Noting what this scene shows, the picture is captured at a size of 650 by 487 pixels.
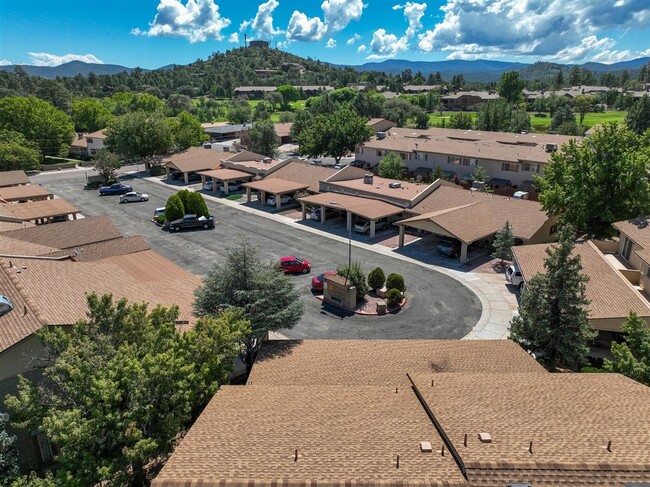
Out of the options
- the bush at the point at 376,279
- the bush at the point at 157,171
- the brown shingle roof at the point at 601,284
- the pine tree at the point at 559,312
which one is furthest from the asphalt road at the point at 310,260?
the bush at the point at 157,171

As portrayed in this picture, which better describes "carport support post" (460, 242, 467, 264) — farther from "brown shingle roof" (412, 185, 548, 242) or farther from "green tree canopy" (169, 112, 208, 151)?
"green tree canopy" (169, 112, 208, 151)

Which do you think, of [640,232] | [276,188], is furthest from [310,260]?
→ [640,232]

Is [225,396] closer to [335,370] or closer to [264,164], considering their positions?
[335,370]

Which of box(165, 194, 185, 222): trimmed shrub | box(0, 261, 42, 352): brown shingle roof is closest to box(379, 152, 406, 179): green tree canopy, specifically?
box(165, 194, 185, 222): trimmed shrub

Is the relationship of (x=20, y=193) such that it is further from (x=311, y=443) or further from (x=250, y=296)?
(x=311, y=443)

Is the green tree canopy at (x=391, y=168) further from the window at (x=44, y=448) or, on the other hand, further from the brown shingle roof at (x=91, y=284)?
the window at (x=44, y=448)
